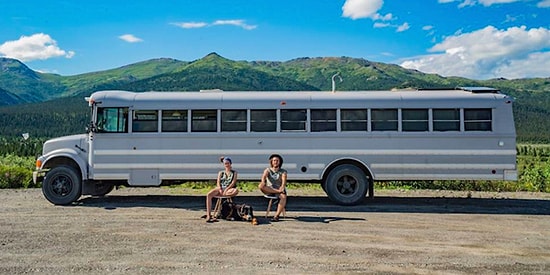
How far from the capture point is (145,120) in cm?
1173

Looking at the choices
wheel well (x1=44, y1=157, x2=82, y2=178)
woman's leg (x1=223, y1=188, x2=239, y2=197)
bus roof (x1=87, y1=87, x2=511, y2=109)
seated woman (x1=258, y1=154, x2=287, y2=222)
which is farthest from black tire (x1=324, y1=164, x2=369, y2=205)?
wheel well (x1=44, y1=157, x2=82, y2=178)

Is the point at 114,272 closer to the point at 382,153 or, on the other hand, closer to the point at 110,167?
the point at 110,167

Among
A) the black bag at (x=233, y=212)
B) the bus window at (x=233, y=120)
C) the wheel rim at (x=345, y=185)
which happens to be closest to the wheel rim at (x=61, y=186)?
the bus window at (x=233, y=120)

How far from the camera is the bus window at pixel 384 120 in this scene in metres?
11.5

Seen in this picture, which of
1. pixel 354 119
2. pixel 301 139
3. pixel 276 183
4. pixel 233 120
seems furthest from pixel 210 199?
pixel 354 119

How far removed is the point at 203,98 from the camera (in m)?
11.7

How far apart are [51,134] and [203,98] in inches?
4628

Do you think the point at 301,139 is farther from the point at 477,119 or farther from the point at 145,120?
the point at 477,119

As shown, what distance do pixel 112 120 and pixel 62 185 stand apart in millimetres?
2156

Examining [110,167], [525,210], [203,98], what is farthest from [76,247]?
[525,210]

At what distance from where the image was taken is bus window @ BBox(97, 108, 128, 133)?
11.7 meters

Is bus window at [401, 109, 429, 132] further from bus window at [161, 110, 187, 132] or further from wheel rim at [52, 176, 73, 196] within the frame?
wheel rim at [52, 176, 73, 196]

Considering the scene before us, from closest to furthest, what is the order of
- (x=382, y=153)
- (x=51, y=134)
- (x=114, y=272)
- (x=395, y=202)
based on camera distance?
1. (x=114, y=272)
2. (x=382, y=153)
3. (x=395, y=202)
4. (x=51, y=134)

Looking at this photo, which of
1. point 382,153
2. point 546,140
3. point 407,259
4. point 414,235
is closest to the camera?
point 407,259
